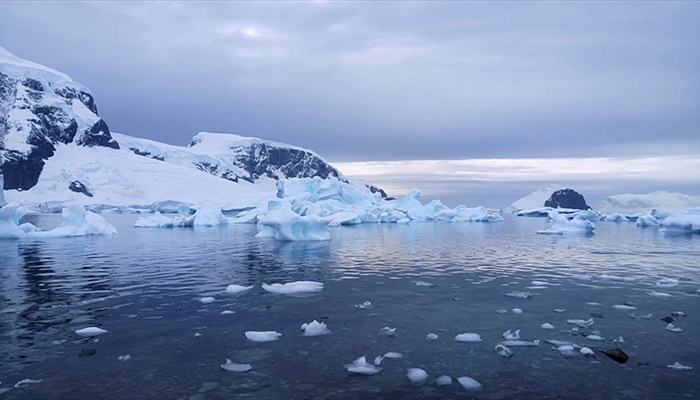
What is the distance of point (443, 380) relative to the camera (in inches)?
295

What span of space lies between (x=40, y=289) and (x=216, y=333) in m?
8.31

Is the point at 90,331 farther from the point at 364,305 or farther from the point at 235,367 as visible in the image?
the point at 364,305

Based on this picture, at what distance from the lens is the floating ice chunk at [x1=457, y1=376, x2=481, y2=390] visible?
727 cm

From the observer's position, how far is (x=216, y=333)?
10086 mm

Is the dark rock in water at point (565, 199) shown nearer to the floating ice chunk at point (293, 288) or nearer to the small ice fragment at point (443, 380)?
the floating ice chunk at point (293, 288)

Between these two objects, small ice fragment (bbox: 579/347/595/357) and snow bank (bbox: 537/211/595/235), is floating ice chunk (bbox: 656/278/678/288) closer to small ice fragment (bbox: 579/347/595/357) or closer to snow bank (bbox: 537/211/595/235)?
small ice fragment (bbox: 579/347/595/357)

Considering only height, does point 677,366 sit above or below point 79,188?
below

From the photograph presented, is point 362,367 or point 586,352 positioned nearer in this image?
point 362,367

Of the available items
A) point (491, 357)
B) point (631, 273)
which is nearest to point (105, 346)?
point (491, 357)

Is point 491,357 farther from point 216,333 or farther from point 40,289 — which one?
point 40,289

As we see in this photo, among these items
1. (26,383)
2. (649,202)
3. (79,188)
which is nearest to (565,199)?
(649,202)

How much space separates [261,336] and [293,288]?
16.7 ft

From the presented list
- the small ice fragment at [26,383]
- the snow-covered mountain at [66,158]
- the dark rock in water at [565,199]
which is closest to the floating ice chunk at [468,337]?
the small ice fragment at [26,383]

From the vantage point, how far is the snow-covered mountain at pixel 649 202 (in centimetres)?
12219
